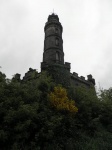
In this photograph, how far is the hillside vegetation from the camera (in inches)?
669

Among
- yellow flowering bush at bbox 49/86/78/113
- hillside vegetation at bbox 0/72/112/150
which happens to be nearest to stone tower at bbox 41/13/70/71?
hillside vegetation at bbox 0/72/112/150

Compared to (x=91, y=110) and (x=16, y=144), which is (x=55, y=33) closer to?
(x=91, y=110)

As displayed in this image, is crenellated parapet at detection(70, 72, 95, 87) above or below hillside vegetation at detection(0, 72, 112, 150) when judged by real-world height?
above

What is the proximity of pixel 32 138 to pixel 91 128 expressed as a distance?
21.8 feet

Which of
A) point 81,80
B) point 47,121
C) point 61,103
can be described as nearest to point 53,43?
point 81,80

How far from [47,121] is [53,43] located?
1961cm

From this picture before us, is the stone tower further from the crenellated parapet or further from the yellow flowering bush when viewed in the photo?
the yellow flowering bush

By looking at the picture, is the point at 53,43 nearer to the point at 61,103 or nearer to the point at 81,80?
the point at 81,80

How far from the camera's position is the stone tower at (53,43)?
34.8 meters

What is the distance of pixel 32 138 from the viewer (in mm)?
18250

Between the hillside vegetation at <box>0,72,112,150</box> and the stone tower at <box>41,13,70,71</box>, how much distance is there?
1028 cm

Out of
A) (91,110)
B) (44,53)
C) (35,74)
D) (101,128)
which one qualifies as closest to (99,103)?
(91,110)

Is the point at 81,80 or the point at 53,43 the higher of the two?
the point at 53,43

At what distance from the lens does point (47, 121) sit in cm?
1834
